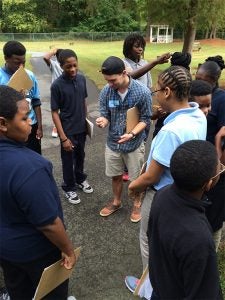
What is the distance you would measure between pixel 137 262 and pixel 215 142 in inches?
60.8

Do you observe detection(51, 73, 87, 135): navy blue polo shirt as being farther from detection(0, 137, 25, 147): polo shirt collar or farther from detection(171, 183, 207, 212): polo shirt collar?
detection(171, 183, 207, 212): polo shirt collar

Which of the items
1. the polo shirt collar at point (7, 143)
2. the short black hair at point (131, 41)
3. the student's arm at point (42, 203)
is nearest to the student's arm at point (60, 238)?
the student's arm at point (42, 203)

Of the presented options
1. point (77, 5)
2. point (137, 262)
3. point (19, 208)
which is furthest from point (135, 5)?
point (77, 5)

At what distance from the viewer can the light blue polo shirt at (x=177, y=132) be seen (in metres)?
2.47

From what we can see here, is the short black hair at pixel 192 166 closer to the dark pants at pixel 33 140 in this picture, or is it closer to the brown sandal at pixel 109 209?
the brown sandal at pixel 109 209

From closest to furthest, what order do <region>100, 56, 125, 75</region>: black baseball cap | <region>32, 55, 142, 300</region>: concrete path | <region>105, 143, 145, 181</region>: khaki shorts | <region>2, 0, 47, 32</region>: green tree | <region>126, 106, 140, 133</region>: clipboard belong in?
1. <region>32, 55, 142, 300</region>: concrete path
2. <region>100, 56, 125, 75</region>: black baseball cap
3. <region>126, 106, 140, 133</region>: clipboard
4. <region>105, 143, 145, 181</region>: khaki shorts
5. <region>2, 0, 47, 32</region>: green tree

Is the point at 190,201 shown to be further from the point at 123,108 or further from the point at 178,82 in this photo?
the point at 123,108

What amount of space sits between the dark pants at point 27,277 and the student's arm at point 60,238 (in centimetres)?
8

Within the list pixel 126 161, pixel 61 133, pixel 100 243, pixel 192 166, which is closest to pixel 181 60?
pixel 126 161

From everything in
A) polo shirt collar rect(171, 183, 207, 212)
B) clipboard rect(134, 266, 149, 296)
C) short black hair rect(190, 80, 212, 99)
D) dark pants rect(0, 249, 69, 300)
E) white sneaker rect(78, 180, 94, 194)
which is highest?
short black hair rect(190, 80, 212, 99)

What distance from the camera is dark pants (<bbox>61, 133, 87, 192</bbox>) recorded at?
4785 millimetres

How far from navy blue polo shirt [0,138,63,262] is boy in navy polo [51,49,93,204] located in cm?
233

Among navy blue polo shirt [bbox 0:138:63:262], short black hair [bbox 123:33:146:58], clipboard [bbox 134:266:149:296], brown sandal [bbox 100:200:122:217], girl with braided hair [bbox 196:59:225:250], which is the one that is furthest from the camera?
short black hair [bbox 123:33:146:58]

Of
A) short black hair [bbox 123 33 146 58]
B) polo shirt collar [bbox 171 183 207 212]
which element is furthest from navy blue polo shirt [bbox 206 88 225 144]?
short black hair [bbox 123 33 146 58]
